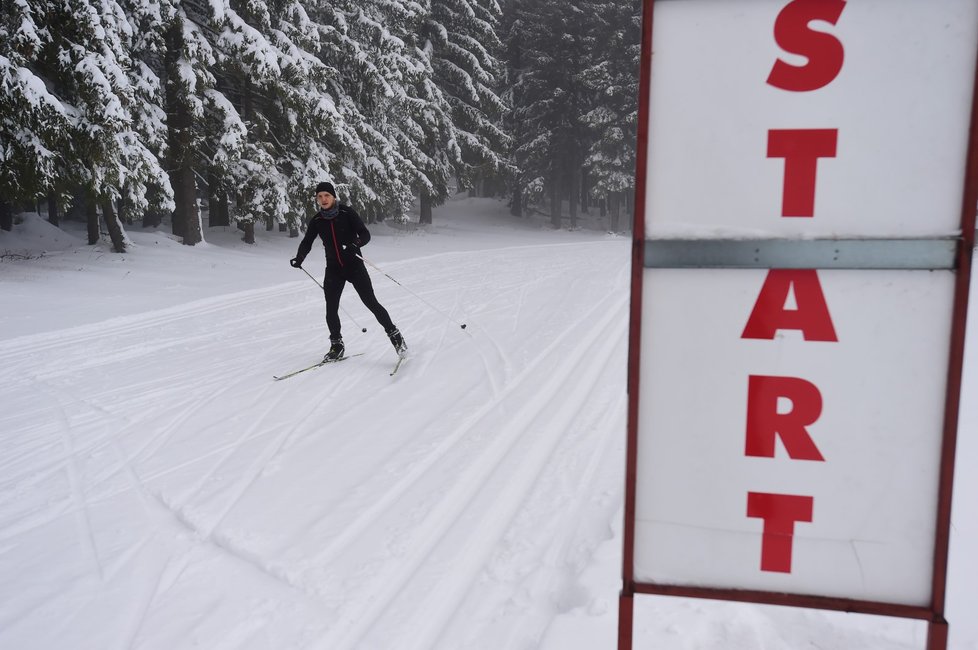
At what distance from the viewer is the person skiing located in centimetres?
730

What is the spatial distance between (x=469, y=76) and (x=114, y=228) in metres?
17.9

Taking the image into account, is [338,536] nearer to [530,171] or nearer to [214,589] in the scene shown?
[214,589]

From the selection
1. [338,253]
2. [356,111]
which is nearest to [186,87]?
[356,111]

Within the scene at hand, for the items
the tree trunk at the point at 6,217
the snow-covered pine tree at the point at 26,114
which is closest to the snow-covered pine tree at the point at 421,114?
the tree trunk at the point at 6,217

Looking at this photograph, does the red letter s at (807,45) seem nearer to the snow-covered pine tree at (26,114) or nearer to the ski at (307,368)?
the ski at (307,368)

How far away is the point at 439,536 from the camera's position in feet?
11.8

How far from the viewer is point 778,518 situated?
1.92 meters

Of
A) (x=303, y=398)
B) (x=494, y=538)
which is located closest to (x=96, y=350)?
(x=303, y=398)

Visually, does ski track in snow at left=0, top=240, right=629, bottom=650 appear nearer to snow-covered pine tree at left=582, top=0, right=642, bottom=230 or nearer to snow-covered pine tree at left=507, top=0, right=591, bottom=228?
snow-covered pine tree at left=582, top=0, right=642, bottom=230

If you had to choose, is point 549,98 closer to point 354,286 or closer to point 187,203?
point 187,203

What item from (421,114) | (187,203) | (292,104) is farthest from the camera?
(421,114)

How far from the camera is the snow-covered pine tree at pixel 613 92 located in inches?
1364

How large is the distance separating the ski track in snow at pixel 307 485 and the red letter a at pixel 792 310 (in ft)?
5.53

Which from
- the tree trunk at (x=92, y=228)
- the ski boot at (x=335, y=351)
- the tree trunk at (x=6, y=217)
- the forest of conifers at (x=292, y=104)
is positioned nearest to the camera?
the ski boot at (x=335, y=351)
